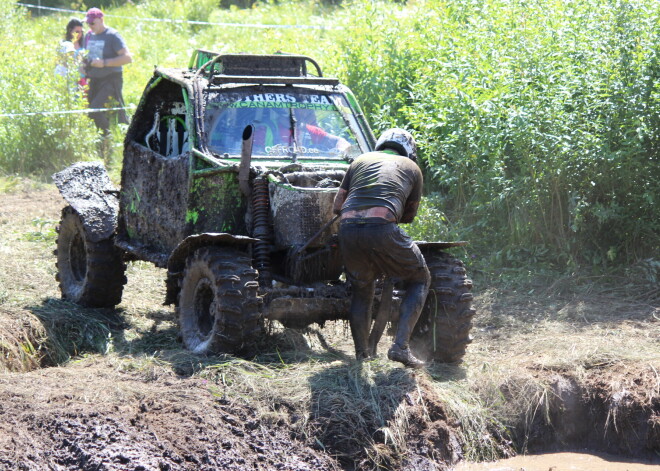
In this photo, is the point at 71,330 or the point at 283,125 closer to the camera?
the point at 283,125

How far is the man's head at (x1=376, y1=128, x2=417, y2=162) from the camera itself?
22.0 ft

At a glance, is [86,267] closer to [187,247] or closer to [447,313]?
[187,247]

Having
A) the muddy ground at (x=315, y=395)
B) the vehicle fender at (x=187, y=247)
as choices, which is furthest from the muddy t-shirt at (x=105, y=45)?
the vehicle fender at (x=187, y=247)

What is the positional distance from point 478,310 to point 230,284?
312 cm

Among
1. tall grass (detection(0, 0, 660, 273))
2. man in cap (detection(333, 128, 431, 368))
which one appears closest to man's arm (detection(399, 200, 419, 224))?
man in cap (detection(333, 128, 431, 368))

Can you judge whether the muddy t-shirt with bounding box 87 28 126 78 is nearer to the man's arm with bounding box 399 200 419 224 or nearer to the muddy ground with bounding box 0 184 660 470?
the muddy ground with bounding box 0 184 660 470

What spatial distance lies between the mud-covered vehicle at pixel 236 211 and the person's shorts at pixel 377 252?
0.39m

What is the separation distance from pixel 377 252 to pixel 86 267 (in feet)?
11.5

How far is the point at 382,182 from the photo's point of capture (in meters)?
6.32

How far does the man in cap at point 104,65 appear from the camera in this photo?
47.0 feet

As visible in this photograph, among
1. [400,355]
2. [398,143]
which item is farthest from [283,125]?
[400,355]

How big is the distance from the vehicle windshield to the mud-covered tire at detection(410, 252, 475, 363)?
1404 mm

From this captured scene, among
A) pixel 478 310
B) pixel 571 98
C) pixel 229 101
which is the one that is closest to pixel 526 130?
pixel 571 98

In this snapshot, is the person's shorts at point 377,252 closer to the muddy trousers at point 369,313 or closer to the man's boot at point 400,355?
the muddy trousers at point 369,313
